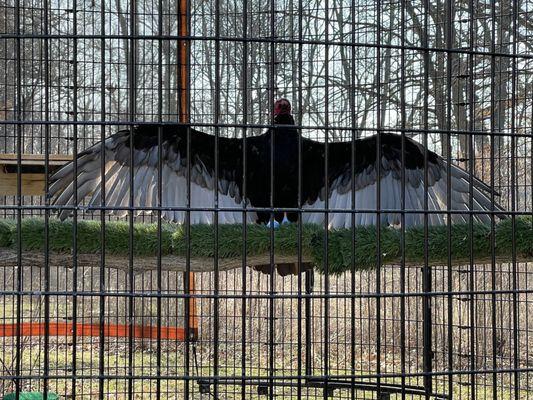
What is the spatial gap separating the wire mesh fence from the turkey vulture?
4 centimetres

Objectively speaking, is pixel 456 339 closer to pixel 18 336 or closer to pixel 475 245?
pixel 475 245

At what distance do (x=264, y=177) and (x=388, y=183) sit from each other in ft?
3.07

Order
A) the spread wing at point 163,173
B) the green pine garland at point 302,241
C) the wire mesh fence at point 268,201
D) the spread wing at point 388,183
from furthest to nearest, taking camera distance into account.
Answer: the spread wing at point 388,183 < the spread wing at point 163,173 < the green pine garland at point 302,241 < the wire mesh fence at point 268,201

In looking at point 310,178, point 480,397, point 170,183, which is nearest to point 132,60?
point 170,183

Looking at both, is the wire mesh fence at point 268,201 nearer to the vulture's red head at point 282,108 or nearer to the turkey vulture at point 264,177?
the turkey vulture at point 264,177

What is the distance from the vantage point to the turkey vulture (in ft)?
14.5

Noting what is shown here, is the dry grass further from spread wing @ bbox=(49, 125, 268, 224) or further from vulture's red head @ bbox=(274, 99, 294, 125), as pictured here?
vulture's red head @ bbox=(274, 99, 294, 125)

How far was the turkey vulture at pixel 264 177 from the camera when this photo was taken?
4.41m

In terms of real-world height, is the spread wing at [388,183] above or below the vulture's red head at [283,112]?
below

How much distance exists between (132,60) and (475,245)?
7.21ft

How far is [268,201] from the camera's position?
5.39 metres

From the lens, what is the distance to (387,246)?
Answer: 3.61 metres

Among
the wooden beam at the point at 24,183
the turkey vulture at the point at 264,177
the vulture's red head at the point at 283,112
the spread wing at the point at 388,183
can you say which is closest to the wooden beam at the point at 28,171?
the wooden beam at the point at 24,183

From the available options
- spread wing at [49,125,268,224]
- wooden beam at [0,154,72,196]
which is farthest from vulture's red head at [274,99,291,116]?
wooden beam at [0,154,72,196]
